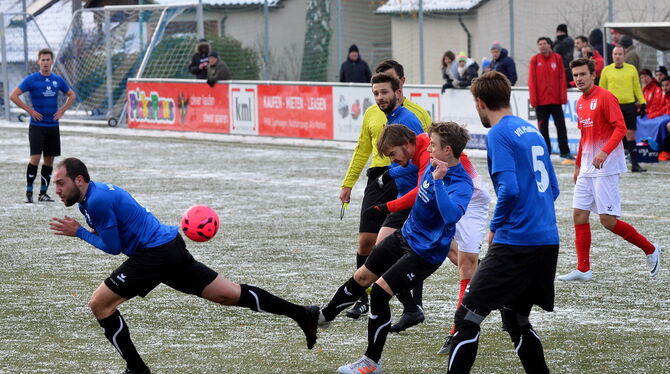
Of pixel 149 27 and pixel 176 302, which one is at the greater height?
pixel 149 27

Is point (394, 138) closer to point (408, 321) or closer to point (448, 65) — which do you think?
point (408, 321)

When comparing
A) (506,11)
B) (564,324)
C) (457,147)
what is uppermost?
(506,11)

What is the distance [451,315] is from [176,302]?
2275mm

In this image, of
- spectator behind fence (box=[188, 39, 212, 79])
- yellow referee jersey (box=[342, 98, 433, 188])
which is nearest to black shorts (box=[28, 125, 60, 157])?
yellow referee jersey (box=[342, 98, 433, 188])

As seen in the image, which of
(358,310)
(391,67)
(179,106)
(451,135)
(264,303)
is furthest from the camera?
(179,106)

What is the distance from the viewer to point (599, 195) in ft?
34.3

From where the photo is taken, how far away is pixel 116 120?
30.2 meters

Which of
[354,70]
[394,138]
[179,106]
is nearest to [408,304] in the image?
[394,138]

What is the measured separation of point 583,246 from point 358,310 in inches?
92.4

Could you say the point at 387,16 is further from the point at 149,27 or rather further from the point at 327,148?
the point at 327,148

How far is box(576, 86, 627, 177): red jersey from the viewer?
10.3 metres

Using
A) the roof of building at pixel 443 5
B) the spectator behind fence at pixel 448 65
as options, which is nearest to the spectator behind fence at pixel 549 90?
the spectator behind fence at pixel 448 65

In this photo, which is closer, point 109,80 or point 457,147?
point 457,147

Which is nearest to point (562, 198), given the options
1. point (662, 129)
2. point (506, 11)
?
point (662, 129)
